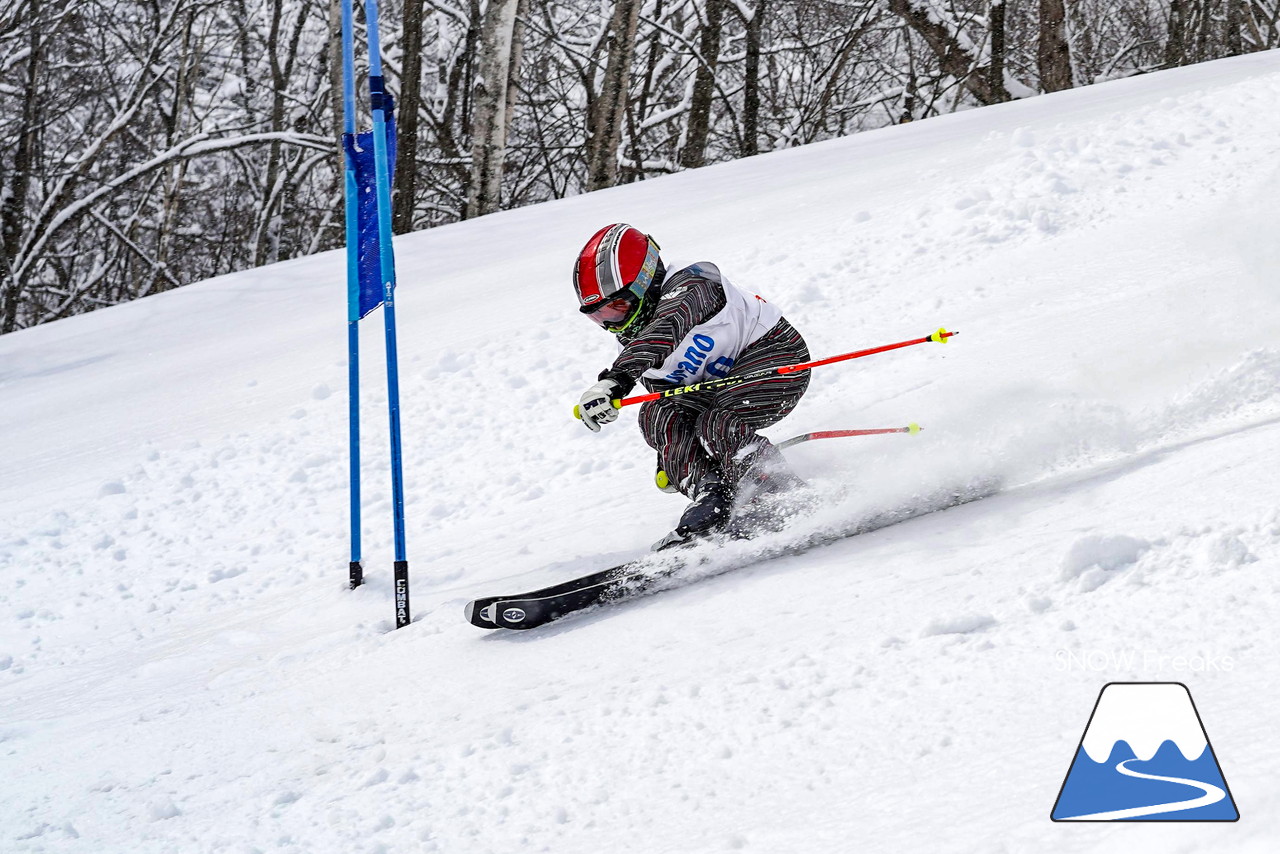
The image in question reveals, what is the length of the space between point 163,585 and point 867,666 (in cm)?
353

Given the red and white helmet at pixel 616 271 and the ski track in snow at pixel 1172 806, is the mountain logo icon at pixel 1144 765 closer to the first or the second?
the ski track in snow at pixel 1172 806

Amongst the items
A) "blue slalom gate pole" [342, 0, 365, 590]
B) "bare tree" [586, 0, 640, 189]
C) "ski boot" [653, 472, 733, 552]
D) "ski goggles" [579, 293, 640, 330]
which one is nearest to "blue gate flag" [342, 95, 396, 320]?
"blue slalom gate pole" [342, 0, 365, 590]

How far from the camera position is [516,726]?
8.97 feet

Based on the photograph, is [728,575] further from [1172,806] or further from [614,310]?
[1172,806]

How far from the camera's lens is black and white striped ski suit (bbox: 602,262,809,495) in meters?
3.78

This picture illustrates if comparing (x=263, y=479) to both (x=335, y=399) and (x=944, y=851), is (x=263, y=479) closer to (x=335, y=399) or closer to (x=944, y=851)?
(x=335, y=399)

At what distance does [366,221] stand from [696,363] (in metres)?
1.51

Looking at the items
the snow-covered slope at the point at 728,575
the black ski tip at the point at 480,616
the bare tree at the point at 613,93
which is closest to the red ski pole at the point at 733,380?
the snow-covered slope at the point at 728,575

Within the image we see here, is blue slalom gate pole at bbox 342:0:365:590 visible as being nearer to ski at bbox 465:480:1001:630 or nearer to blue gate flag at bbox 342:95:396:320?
blue gate flag at bbox 342:95:396:320

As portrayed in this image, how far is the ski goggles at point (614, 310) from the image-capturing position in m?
3.79

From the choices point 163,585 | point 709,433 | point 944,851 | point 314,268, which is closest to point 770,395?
point 709,433

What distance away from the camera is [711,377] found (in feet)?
13.1

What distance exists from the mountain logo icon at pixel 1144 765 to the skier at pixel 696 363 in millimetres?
1759

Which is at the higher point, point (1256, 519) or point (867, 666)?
point (1256, 519)
